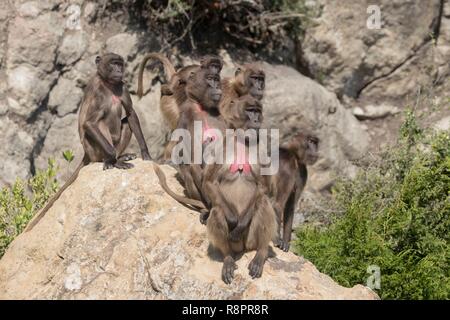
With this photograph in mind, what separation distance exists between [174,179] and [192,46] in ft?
16.7

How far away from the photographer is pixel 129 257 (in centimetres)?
805

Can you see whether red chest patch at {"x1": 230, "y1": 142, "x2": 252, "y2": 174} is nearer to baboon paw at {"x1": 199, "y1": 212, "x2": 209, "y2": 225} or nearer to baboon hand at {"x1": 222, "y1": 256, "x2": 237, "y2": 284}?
baboon paw at {"x1": 199, "y1": 212, "x2": 209, "y2": 225}

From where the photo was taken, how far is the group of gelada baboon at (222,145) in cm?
808

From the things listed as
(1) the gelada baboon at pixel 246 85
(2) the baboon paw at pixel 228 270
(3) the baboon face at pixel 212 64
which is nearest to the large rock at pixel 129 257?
(2) the baboon paw at pixel 228 270

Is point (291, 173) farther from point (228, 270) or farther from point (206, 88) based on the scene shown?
point (228, 270)

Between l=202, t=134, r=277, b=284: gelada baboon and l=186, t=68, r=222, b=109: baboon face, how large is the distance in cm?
157

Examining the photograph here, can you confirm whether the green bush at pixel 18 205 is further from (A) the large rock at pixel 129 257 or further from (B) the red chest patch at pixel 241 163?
(B) the red chest patch at pixel 241 163

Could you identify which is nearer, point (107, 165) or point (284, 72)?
point (107, 165)

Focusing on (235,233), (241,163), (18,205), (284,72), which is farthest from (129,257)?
(284,72)

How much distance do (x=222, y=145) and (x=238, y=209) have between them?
0.66 metres

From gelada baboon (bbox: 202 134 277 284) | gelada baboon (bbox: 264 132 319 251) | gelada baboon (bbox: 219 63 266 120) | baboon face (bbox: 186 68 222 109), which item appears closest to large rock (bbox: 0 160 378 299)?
gelada baboon (bbox: 202 134 277 284)

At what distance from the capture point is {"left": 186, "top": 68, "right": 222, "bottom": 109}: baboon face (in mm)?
9711

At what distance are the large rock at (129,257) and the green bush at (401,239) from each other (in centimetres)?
171
